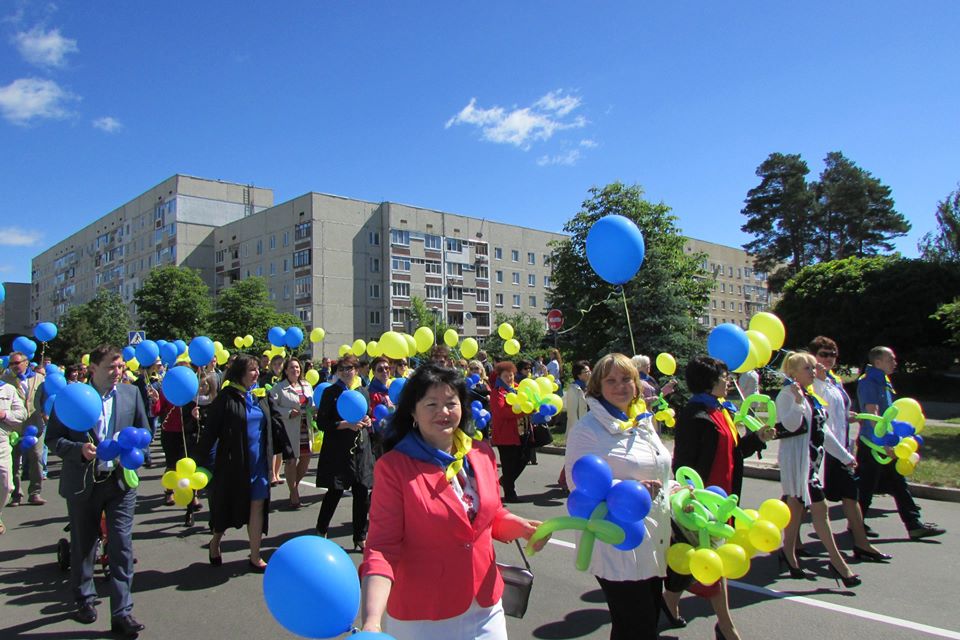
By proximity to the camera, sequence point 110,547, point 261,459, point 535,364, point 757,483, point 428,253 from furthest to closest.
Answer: point 428,253, point 535,364, point 757,483, point 261,459, point 110,547

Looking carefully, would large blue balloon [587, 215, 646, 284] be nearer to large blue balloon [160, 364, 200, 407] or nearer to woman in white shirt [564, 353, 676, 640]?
woman in white shirt [564, 353, 676, 640]

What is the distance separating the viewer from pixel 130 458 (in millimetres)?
4309

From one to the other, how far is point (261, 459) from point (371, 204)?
55.1 meters

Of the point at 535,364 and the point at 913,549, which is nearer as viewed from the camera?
the point at 913,549

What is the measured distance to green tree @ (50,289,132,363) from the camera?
154ft

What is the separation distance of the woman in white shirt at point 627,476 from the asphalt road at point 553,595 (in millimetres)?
1337

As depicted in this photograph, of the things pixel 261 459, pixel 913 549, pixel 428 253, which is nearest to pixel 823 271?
pixel 913 549

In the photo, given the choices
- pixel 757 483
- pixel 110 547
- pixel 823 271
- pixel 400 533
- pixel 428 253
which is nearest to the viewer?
pixel 400 533

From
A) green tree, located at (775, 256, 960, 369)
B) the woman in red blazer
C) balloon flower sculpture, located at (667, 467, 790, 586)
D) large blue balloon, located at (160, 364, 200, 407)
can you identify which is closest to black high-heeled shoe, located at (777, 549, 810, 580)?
balloon flower sculpture, located at (667, 467, 790, 586)

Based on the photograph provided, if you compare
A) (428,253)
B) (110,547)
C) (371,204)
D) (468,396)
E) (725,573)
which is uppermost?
(371,204)

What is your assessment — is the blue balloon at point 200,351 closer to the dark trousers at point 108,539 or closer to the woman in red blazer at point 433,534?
the dark trousers at point 108,539

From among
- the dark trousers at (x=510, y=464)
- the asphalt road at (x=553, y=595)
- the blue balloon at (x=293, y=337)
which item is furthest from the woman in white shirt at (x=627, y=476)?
the blue balloon at (x=293, y=337)

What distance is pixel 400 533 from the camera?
2.19 m

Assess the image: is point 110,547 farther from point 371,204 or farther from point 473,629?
point 371,204
